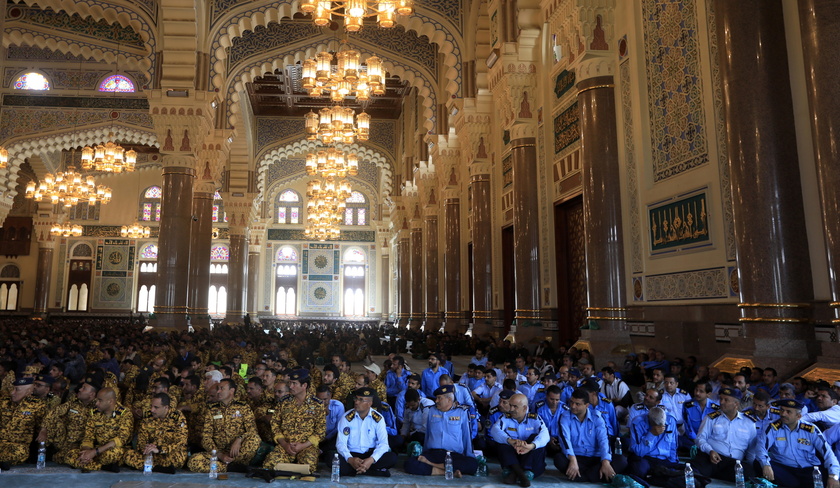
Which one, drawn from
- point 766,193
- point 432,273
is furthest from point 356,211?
point 766,193

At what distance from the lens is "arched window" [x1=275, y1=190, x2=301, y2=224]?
2928 cm

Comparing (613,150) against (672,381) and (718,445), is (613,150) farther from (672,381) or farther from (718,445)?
(718,445)

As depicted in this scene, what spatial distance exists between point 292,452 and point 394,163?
18987mm

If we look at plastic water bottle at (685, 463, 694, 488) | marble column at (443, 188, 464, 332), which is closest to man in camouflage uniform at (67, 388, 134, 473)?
plastic water bottle at (685, 463, 694, 488)

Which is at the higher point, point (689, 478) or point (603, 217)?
point (603, 217)

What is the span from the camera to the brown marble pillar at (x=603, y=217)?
7367 mm

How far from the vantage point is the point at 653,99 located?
23.5 ft

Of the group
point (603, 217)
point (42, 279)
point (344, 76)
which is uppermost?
point (344, 76)

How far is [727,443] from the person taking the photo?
12.3ft

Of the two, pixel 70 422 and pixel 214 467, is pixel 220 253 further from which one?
pixel 214 467

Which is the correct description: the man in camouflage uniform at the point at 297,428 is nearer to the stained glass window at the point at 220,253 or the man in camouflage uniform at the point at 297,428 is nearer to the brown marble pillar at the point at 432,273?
the brown marble pillar at the point at 432,273

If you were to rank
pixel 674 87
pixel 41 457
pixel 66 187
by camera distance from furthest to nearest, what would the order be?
pixel 66 187, pixel 674 87, pixel 41 457

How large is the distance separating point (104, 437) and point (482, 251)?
9.50 metres

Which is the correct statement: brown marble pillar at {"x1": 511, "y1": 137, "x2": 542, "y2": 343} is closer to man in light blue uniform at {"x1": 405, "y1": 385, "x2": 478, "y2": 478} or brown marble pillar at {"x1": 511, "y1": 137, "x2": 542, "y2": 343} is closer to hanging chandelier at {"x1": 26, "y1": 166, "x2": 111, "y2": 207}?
man in light blue uniform at {"x1": 405, "y1": 385, "x2": 478, "y2": 478}
